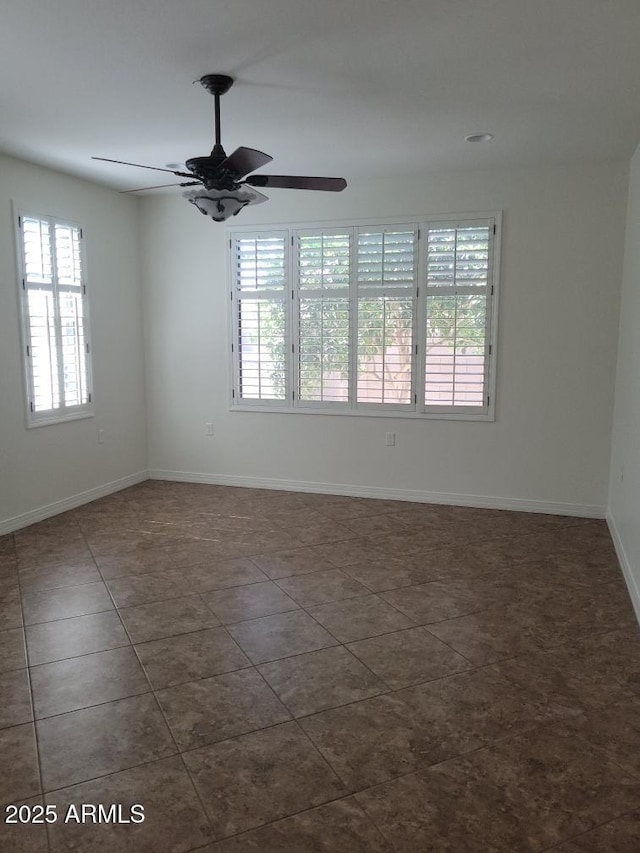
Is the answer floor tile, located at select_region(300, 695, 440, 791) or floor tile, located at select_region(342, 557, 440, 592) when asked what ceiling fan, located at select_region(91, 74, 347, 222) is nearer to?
floor tile, located at select_region(342, 557, 440, 592)

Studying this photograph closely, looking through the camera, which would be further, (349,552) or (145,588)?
(349,552)

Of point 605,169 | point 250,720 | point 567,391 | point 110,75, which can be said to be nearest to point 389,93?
point 110,75

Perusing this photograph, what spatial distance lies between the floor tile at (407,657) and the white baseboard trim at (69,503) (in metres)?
3.04

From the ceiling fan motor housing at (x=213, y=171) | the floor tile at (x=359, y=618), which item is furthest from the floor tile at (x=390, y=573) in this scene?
the ceiling fan motor housing at (x=213, y=171)

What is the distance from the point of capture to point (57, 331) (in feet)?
17.1

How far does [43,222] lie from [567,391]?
4355 millimetres

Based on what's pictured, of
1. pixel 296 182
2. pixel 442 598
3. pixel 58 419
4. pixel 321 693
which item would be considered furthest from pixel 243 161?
pixel 58 419

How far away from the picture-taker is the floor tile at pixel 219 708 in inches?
96.4

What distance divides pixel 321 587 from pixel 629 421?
7.37ft

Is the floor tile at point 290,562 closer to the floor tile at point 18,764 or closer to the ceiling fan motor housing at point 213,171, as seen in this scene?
the floor tile at point 18,764

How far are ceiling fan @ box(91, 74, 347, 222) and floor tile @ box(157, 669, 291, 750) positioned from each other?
2.29 metres

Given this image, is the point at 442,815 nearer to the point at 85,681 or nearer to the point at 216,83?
the point at 85,681

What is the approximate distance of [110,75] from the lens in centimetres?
316

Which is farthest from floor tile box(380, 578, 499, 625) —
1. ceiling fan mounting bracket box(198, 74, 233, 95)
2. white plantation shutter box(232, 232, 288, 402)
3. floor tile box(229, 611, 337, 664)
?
ceiling fan mounting bracket box(198, 74, 233, 95)
